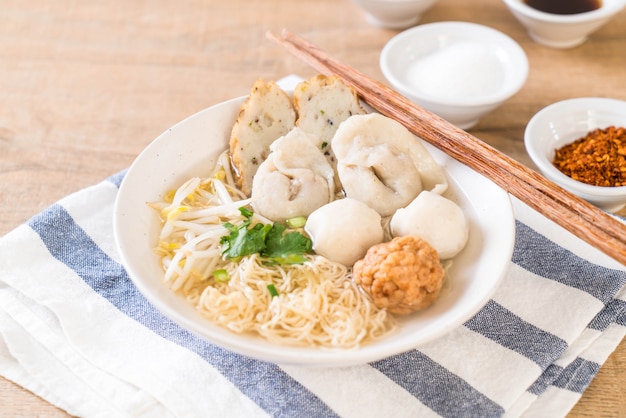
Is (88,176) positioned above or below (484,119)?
below

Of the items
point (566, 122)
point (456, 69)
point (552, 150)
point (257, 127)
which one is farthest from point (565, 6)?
point (257, 127)

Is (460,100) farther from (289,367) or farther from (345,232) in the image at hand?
(289,367)

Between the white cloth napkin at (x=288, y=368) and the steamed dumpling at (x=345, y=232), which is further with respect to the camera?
the steamed dumpling at (x=345, y=232)

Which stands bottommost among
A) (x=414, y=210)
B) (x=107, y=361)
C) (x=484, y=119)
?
(x=107, y=361)

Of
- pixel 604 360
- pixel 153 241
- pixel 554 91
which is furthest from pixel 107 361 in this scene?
pixel 554 91

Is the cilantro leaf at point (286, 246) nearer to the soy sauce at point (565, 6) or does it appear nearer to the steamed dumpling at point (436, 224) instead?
the steamed dumpling at point (436, 224)

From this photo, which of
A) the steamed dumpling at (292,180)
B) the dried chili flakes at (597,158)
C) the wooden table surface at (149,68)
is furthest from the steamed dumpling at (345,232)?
the wooden table surface at (149,68)

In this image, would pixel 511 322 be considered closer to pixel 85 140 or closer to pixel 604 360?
pixel 604 360

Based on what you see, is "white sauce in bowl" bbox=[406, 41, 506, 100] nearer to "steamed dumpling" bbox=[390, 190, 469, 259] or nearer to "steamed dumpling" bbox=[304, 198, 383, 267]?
"steamed dumpling" bbox=[390, 190, 469, 259]
